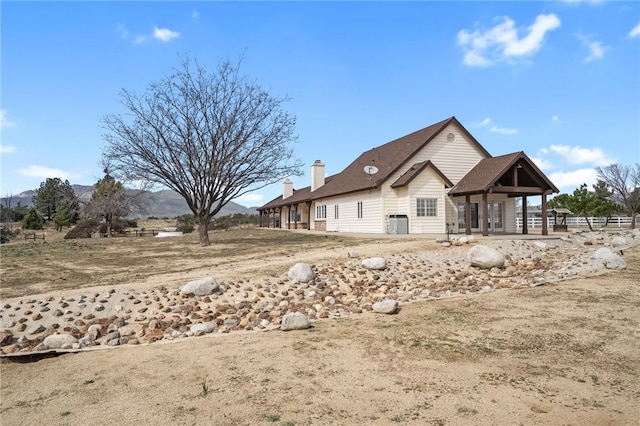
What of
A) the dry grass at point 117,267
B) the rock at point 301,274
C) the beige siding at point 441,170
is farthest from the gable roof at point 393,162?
the rock at point 301,274

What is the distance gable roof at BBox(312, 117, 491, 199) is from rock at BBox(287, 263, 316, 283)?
13.2 metres

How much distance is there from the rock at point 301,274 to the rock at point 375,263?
1.80 meters

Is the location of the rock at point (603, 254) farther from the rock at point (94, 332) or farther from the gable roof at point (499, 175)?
the rock at point (94, 332)

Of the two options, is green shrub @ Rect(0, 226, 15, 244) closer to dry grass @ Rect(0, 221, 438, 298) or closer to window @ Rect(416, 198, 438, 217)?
dry grass @ Rect(0, 221, 438, 298)

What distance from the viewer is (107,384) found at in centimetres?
577

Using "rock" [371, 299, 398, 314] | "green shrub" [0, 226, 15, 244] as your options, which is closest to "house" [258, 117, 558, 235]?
"rock" [371, 299, 398, 314]

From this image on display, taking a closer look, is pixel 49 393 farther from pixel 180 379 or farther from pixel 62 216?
pixel 62 216

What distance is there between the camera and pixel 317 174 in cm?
3828

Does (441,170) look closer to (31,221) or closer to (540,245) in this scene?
(540,245)

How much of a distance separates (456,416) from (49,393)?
513 cm

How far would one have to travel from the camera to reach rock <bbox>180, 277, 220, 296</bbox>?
10227 millimetres

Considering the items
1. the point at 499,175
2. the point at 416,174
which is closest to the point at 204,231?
the point at 416,174

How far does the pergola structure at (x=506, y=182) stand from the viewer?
825 inches

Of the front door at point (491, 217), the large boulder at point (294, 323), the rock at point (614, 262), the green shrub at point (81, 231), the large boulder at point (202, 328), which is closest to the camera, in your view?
the large boulder at point (294, 323)
